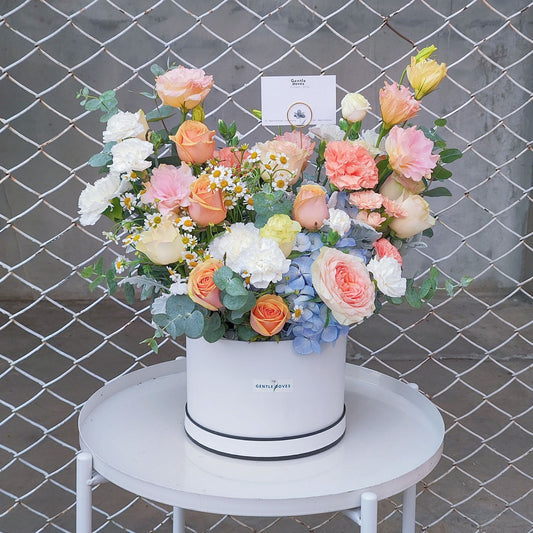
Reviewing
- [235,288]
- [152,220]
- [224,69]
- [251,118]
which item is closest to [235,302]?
[235,288]

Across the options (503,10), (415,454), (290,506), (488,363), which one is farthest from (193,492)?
(503,10)

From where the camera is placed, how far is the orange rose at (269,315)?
680 mm

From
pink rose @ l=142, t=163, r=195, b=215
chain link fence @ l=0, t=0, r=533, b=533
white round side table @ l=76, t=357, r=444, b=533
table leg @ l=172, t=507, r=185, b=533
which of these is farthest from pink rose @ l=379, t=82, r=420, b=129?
chain link fence @ l=0, t=0, r=533, b=533

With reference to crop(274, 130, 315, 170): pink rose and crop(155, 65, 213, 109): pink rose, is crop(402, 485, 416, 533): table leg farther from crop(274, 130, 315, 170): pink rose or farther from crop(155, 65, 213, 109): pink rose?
crop(155, 65, 213, 109): pink rose

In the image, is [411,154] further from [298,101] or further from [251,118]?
[251,118]

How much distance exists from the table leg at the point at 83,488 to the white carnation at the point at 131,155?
Answer: 0.30 meters

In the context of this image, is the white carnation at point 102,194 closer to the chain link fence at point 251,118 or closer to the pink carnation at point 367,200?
the pink carnation at point 367,200

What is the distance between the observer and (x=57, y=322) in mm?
3115

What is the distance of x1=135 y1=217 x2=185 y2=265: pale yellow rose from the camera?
0.68 m

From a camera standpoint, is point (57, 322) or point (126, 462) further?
point (57, 322)

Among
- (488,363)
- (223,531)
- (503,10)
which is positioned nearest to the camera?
Result: (223,531)

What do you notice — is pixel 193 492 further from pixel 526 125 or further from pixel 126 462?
pixel 526 125

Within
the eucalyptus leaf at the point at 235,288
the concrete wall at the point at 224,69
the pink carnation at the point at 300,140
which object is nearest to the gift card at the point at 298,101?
the pink carnation at the point at 300,140

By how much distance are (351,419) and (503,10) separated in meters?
2.72
